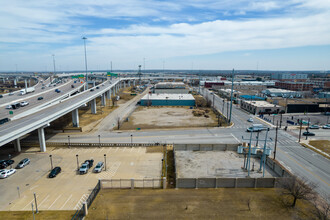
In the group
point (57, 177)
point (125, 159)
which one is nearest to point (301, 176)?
point (125, 159)

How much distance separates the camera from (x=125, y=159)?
127 feet

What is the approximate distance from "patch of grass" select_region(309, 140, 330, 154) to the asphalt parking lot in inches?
1417

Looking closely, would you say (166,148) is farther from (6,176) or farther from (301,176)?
(6,176)

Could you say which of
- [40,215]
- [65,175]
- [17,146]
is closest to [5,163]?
[17,146]

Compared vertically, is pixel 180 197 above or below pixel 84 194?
above

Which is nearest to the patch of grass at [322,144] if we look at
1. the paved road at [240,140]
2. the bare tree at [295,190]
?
the paved road at [240,140]

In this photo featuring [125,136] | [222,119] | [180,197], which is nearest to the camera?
[180,197]

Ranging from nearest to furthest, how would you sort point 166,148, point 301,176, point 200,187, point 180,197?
point 180,197 < point 200,187 < point 301,176 < point 166,148

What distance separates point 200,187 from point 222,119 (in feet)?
150

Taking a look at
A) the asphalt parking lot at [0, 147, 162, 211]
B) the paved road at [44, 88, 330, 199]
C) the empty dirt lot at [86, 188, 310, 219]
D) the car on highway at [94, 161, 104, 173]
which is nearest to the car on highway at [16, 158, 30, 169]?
the asphalt parking lot at [0, 147, 162, 211]

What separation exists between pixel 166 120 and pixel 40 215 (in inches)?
1956

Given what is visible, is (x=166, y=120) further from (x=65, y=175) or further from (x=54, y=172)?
(x=54, y=172)

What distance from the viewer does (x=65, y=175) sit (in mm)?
33000

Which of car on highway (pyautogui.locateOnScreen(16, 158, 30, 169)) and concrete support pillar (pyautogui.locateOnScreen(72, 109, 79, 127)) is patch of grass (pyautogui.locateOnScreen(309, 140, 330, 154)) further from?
concrete support pillar (pyautogui.locateOnScreen(72, 109, 79, 127))
